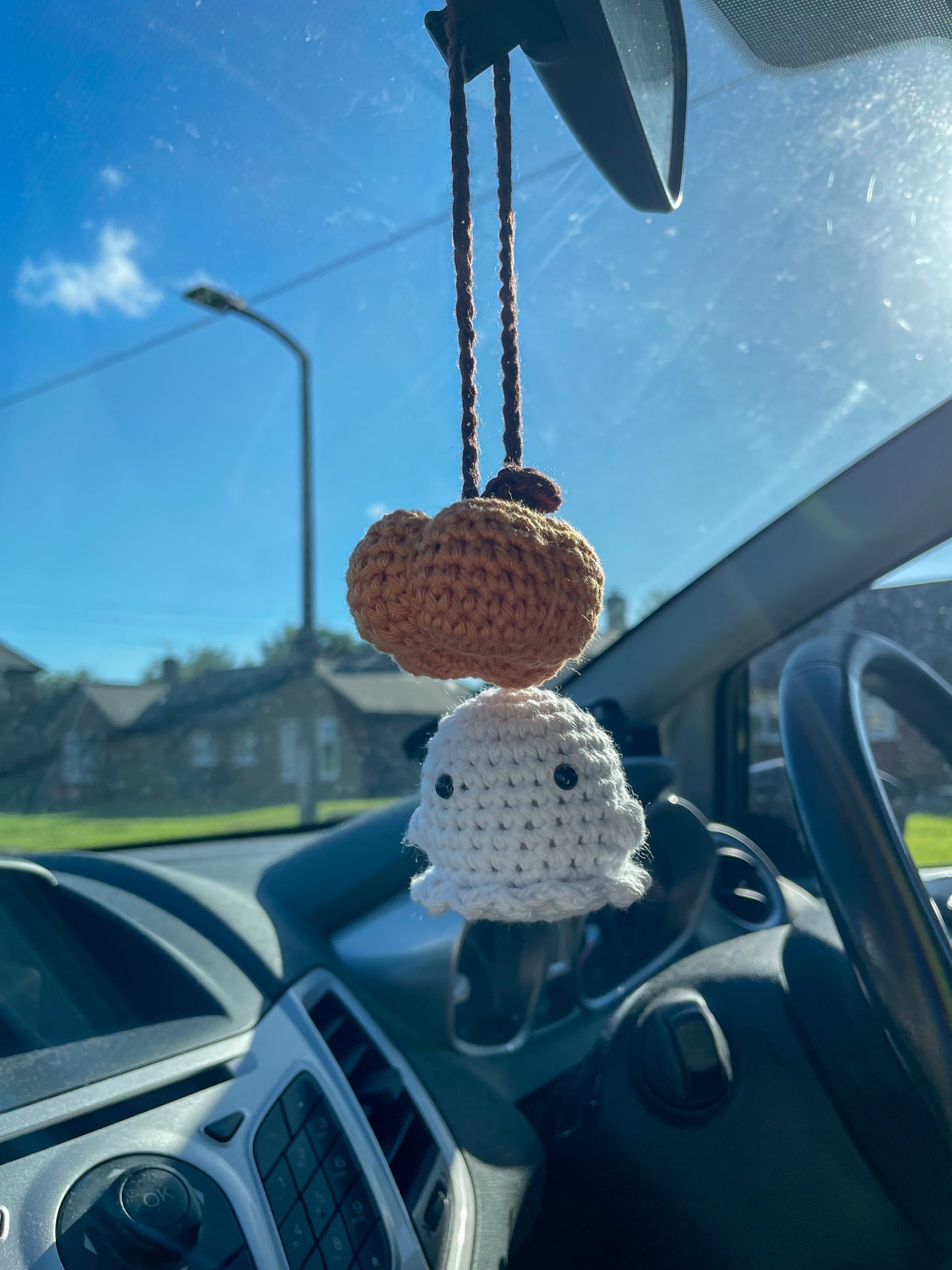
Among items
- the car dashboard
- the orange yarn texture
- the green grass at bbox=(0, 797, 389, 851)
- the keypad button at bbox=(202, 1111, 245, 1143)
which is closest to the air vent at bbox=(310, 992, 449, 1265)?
the car dashboard

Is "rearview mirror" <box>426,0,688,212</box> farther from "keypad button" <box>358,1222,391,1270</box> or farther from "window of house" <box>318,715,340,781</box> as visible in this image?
"window of house" <box>318,715,340,781</box>

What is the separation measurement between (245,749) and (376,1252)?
151 centimetres

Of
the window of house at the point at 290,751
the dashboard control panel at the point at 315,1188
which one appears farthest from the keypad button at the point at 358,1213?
the window of house at the point at 290,751

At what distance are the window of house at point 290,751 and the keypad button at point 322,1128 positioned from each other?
1229mm

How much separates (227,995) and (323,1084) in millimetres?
215

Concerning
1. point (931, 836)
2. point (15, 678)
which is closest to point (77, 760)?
point (15, 678)

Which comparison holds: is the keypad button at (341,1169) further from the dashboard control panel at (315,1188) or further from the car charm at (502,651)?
the car charm at (502,651)

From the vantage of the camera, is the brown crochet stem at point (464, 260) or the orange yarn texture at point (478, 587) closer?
the orange yarn texture at point (478, 587)

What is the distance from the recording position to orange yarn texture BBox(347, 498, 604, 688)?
0.56m

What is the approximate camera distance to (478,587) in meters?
0.56

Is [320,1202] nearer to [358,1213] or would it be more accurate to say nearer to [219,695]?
[358,1213]

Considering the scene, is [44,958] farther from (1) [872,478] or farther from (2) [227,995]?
(1) [872,478]

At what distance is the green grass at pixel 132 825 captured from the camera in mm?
1990

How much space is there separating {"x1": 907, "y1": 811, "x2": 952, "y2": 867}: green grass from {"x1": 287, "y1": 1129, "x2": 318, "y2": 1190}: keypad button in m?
1.56
